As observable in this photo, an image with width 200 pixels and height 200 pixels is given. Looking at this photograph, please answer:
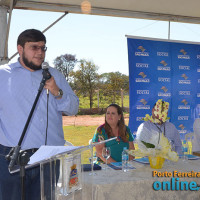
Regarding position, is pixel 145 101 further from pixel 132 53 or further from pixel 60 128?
pixel 60 128

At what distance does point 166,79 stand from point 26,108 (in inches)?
156

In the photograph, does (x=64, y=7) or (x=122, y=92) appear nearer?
(x=64, y=7)

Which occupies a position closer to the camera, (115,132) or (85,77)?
(115,132)

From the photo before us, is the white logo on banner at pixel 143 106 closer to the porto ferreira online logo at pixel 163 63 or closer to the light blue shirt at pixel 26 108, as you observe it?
the porto ferreira online logo at pixel 163 63

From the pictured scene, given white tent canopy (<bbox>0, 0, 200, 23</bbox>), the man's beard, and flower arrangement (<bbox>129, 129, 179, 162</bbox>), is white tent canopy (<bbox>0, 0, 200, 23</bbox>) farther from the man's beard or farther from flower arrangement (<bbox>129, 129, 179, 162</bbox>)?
flower arrangement (<bbox>129, 129, 179, 162</bbox>)

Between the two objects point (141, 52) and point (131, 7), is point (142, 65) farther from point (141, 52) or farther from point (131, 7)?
point (131, 7)

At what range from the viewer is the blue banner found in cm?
504

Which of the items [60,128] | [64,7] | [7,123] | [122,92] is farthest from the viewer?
[122,92]

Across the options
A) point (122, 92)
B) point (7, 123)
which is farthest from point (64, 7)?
point (122, 92)

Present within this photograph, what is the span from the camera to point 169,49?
5316 mm

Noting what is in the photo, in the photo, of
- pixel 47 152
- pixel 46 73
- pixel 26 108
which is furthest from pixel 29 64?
pixel 47 152

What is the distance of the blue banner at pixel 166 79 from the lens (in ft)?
16.5

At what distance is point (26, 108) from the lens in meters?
1.82

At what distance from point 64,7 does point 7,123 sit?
272 cm
